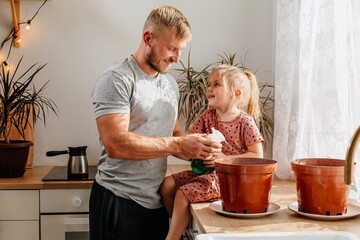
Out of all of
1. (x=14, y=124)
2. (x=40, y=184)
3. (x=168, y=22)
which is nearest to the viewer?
(x=168, y=22)

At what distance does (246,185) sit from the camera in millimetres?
1508

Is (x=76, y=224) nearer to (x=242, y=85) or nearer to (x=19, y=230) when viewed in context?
(x=19, y=230)

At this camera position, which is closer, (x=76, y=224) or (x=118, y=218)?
(x=118, y=218)

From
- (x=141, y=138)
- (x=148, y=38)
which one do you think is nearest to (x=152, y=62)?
(x=148, y=38)

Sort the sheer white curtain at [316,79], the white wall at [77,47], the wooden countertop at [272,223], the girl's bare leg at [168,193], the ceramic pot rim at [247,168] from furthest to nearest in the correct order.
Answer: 1. the white wall at [77,47]
2. the girl's bare leg at [168,193]
3. the sheer white curtain at [316,79]
4. the ceramic pot rim at [247,168]
5. the wooden countertop at [272,223]

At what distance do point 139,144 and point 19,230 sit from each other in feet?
3.82

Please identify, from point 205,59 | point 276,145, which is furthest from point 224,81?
point 205,59

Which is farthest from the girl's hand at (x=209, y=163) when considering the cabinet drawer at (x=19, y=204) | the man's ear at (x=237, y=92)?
the cabinet drawer at (x=19, y=204)

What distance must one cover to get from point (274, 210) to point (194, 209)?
0.31 m

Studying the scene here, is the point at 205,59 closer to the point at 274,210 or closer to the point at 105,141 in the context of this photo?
the point at 105,141

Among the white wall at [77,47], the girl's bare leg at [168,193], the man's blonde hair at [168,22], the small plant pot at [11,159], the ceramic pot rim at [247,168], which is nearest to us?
the ceramic pot rim at [247,168]

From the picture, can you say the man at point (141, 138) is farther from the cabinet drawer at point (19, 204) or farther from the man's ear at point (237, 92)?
the cabinet drawer at point (19, 204)

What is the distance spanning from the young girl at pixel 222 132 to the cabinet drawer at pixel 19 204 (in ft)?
2.94

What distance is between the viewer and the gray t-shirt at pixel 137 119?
1.87 m
